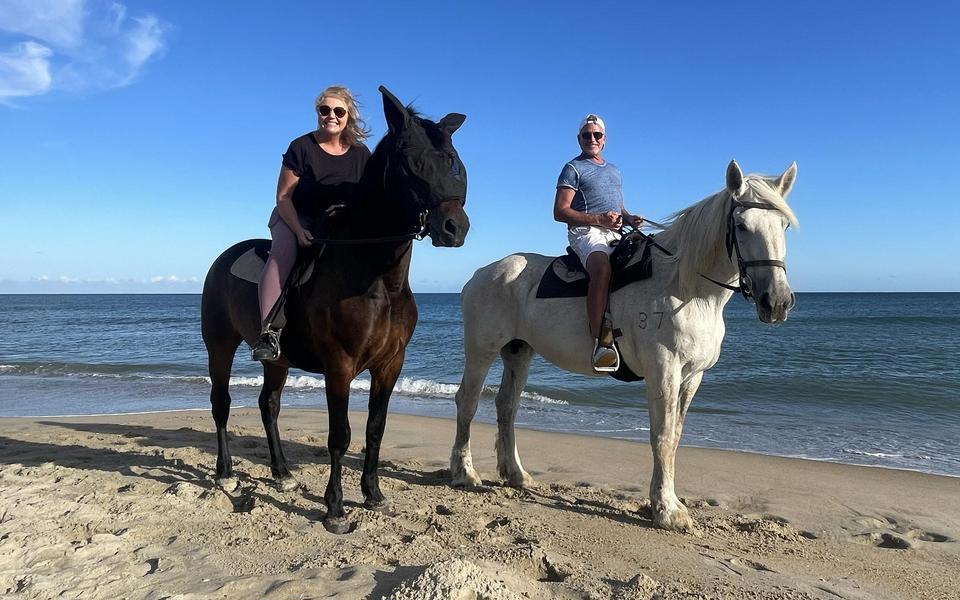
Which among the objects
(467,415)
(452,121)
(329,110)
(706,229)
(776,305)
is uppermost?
(329,110)

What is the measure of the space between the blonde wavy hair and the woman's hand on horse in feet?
2.74

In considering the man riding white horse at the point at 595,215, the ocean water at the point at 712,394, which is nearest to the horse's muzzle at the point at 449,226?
the man riding white horse at the point at 595,215

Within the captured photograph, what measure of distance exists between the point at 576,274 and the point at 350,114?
2151mm

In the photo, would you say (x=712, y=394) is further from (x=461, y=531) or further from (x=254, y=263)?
(x=254, y=263)

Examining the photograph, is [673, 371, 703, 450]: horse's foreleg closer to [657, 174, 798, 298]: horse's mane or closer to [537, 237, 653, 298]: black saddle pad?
[657, 174, 798, 298]: horse's mane

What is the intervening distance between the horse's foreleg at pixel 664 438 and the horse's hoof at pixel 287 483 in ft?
9.28

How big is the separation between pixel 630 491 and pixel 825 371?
14.0 meters

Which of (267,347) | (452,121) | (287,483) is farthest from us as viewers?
(287,483)

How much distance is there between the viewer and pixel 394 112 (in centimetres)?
321

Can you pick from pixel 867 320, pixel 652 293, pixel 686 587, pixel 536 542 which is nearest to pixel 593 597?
pixel 686 587

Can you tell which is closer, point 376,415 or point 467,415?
point 376,415

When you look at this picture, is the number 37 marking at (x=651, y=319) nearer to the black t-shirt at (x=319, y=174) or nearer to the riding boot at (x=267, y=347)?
the black t-shirt at (x=319, y=174)

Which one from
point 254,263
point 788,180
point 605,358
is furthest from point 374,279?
point 788,180

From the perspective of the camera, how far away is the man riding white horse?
4.25 metres
